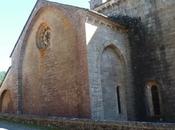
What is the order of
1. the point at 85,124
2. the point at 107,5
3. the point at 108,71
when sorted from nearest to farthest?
the point at 85,124 → the point at 108,71 → the point at 107,5

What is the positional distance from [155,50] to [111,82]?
3.34m

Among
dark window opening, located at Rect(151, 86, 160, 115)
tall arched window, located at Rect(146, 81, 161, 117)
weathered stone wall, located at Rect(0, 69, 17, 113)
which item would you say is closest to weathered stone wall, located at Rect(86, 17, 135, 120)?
tall arched window, located at Rect(146, 81, 161, 117)

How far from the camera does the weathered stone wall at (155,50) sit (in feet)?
49.7

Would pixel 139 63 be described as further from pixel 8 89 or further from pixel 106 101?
pixel 8 89

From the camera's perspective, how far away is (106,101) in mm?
15039

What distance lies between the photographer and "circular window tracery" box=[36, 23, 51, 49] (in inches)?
726

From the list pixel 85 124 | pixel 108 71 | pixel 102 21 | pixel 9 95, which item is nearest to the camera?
pixel 85 124

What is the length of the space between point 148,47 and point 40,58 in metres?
7.68

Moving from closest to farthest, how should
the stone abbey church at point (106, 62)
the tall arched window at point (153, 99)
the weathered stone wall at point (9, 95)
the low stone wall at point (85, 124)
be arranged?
the low stone wall at point (85, 124)
the stone abbey church at point (106, 62)
the tall arched window at point (153, 99)
the weathered stone wall at point (9, 95)

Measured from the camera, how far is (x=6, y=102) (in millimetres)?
22234

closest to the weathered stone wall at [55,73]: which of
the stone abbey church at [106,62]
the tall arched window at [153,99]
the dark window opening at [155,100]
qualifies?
the stone abbey church at [106,62]

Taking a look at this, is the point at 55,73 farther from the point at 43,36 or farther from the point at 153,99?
the point at 153,99

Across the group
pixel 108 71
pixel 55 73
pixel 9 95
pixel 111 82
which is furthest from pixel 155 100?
pixel 9 95

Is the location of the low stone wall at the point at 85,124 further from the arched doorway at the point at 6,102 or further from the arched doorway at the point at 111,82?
the arched doorway at the point at 6,102
